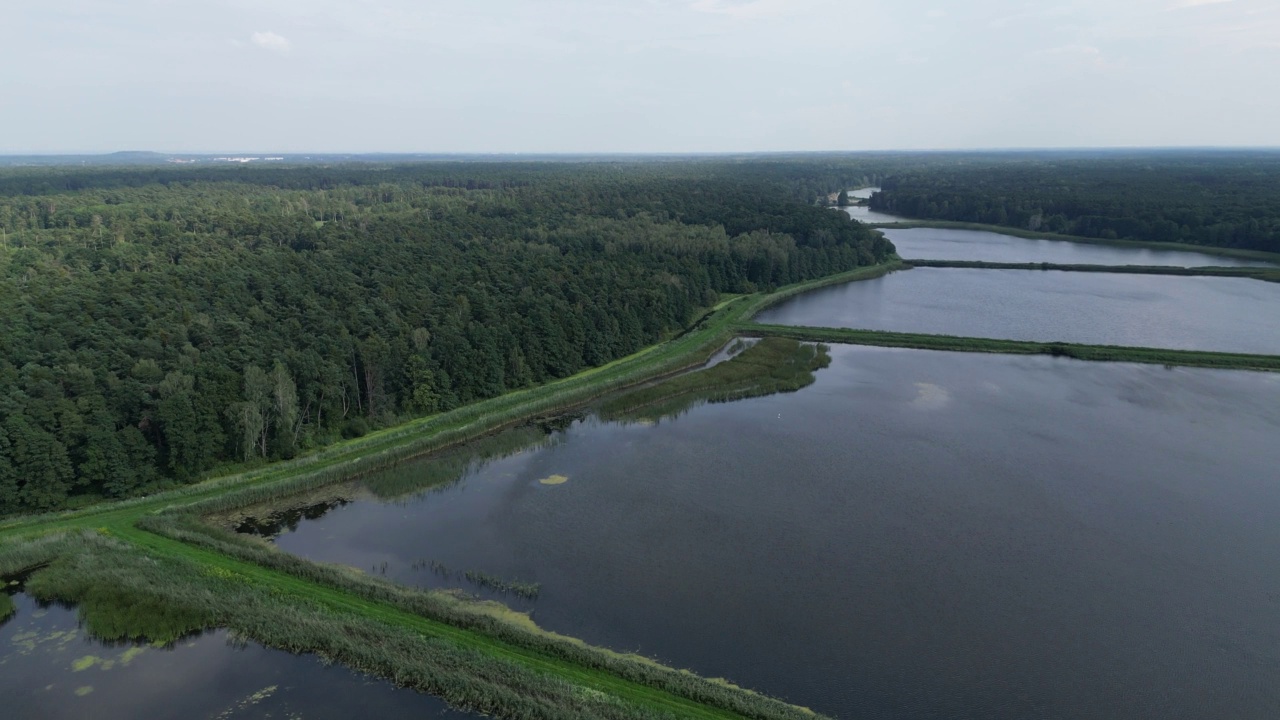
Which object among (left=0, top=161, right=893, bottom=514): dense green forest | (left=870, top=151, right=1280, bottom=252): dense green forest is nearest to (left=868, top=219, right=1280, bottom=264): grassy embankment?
(left=870, top=151, right=1280, bottom=252): dense green forest

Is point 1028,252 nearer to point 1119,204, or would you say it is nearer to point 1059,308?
point 1119,204

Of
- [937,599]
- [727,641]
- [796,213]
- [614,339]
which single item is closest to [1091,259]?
[796,213]

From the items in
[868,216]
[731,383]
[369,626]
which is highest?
[868,216]

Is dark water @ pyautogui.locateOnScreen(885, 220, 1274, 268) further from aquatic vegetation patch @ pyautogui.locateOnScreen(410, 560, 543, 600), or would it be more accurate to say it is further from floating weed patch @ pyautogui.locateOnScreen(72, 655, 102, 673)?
floating weed patch @ pyautogui.locateOnScreen(72, 655, 102, 673)

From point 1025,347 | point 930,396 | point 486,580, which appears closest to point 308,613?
point 486,580

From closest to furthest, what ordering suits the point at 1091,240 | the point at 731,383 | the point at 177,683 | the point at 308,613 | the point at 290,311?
the point at 177,683, the point at 308,613, the point at 290,311, the point at 731,383, the point at 1091,240

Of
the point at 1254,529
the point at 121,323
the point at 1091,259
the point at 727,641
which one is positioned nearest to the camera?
the point at 727,641

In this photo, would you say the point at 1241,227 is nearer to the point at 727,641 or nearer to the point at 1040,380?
the point at 1040,380
